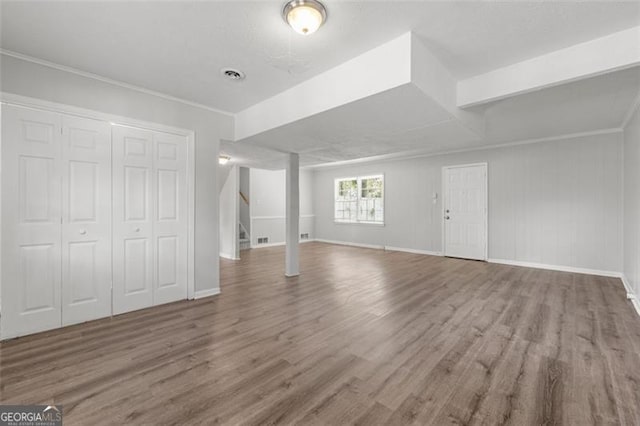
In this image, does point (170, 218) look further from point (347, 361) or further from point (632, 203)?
point (632, 203)

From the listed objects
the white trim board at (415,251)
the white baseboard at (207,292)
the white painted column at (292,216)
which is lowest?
the white baseboard at (207,292)

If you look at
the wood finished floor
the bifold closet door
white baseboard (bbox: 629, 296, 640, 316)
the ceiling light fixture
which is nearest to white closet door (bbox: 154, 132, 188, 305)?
the bifold closet door

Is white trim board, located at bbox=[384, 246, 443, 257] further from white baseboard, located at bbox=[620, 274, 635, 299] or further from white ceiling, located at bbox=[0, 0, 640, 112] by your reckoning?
white ceiling, located at bbox=[0, 0, 640, 112]

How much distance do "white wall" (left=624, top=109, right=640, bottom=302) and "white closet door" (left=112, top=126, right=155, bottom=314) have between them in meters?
5.81

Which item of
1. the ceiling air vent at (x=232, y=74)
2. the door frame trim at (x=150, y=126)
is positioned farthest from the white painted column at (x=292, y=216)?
the ceiling air vent at (x=232, y=74)

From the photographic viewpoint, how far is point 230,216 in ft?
22.0

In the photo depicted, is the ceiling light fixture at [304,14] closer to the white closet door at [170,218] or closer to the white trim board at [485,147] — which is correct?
the white closet door at [170,218]

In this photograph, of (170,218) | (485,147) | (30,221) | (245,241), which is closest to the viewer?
(30,221)

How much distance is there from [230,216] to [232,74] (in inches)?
169

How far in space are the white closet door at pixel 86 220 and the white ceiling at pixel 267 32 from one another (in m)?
0.74

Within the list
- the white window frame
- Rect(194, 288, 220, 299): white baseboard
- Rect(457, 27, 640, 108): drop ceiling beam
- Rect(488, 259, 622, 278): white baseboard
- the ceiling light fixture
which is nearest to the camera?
the ceiling light fixture

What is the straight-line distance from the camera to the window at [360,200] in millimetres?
8031

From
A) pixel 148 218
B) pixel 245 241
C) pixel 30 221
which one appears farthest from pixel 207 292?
pixel 245 241

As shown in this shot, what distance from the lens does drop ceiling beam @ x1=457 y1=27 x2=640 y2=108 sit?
221 centimetres
